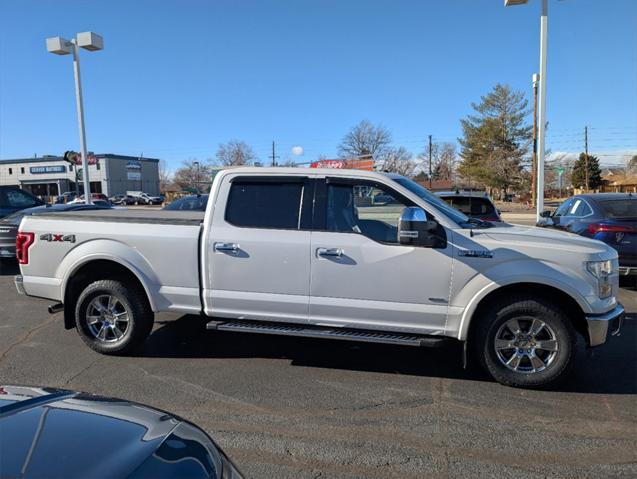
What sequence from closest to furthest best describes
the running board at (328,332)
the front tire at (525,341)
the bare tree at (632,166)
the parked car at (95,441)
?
the parked car at (95,441) → the front tire at (525,341) → the running board at (328,332) → the bare tree at (632,166)

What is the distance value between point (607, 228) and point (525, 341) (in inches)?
182

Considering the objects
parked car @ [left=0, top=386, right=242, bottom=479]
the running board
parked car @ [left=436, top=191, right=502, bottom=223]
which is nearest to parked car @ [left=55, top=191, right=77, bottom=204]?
parked car @ [left=436, top=191, right=502, bottom=223]

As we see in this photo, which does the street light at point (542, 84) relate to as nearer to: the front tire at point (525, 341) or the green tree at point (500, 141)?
the front tire at point (525, 341)

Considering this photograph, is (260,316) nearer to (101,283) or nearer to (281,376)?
(281,376)

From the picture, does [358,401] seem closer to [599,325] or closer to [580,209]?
[599,325]

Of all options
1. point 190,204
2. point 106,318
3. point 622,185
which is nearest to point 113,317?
point 106,318

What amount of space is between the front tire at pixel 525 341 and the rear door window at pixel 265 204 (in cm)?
204

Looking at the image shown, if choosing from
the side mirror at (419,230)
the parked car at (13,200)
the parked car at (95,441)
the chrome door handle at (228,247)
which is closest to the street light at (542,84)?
the side mirror at (419,230)

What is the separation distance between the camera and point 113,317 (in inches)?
201

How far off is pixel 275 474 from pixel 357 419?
915mm

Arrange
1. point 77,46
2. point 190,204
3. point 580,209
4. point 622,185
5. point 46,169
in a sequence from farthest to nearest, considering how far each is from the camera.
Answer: point 622,185, point 46,169, point 77,46, point 190,204, point 580,209

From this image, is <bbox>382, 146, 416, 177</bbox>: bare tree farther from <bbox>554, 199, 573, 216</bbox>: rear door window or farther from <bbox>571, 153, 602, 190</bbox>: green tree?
<bbox>554, 199, 573, 216</bbox>: rear door window

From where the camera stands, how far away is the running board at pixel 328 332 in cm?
429

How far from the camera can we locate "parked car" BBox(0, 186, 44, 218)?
1248 cm
